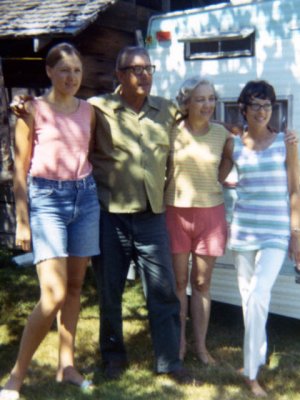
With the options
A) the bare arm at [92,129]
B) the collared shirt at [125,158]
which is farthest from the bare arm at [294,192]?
the bare arm at [92,129]

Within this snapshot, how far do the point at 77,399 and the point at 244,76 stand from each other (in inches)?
94.3

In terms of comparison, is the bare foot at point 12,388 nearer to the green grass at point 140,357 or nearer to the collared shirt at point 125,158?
the green grass at point 140,357

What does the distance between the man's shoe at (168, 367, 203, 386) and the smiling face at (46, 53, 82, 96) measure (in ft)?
5.68

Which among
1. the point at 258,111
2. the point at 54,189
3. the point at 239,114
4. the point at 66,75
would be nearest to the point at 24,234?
the point at 54,189

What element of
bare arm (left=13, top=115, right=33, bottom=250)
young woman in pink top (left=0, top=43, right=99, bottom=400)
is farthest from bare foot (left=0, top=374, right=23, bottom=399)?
bare arm (left=13, top=115, right=33, bottom=250)

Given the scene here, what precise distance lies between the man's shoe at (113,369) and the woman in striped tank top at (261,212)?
30.6 inches

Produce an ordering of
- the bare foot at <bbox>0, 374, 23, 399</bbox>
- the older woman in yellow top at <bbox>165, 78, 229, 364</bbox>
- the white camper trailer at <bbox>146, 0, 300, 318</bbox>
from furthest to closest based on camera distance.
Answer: the white camper trailer at <bbox>146, 0, 300, 318</bbox>, the older woman in yellow top at <bbox>165, 78, 229, 364</bbox>, the bare foot at <bbox>0, 374, 23, 399</bbox>

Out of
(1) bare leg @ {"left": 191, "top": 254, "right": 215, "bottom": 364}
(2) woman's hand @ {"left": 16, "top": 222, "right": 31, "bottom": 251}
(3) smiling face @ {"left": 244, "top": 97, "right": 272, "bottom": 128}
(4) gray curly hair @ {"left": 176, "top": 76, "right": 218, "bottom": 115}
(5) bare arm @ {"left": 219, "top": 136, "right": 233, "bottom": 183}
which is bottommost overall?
(1) bare leg @ {"left": 191, "top": 254, "right": 215, "bottom": 364}

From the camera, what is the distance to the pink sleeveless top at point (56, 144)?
3709 millimetres

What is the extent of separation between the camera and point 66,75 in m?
3.76

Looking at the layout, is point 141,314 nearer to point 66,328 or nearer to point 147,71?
point 66,328

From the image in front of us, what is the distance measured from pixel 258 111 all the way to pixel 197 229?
0.79 metres

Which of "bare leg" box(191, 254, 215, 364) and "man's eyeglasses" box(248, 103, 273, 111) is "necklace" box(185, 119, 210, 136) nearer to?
"man's eyeglasses" box(248, 103, 273, 111)

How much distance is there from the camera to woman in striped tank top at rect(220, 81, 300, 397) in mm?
4000
